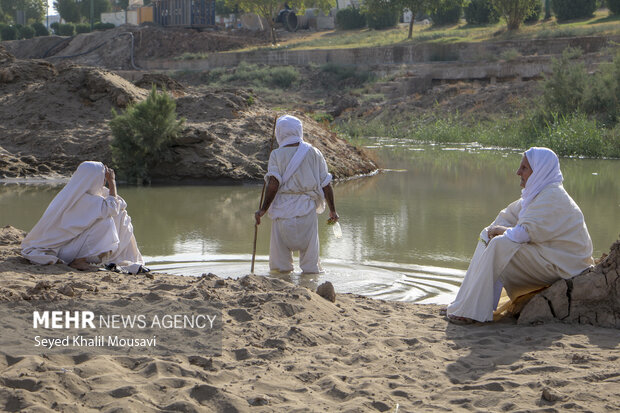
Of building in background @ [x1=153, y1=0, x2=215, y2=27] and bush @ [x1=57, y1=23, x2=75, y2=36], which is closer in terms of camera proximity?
building in background @ [x1=153, y1=0, x2=215, y2=27]

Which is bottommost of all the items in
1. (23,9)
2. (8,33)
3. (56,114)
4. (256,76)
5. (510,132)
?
(510,132)

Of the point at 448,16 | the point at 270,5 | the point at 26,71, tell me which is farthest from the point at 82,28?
the point at 26,71

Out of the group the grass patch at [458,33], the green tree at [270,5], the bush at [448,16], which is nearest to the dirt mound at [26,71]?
the grass patch at [458,33]

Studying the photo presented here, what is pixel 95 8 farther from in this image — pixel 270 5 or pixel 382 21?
pixel 382 21

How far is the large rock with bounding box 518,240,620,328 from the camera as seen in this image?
527 cm

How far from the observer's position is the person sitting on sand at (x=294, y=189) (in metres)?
7.03

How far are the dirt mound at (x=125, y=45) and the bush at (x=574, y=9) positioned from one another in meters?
19.0

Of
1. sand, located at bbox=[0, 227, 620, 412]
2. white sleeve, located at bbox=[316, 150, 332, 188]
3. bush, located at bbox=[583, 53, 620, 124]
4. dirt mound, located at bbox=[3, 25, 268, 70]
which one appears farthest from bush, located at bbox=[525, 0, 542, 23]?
sand, located at bbox=[0, 227, 620, 412]

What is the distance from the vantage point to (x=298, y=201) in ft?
23.3

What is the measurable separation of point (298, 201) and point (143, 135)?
8.21 m

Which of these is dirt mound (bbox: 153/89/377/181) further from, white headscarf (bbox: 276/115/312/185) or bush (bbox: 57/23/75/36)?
bush (bbox: 57/23/75/36)

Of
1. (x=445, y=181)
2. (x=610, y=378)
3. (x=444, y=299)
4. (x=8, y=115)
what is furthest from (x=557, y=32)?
(x=610, y=378)

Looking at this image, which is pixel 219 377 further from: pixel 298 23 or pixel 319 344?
pixel 298 23

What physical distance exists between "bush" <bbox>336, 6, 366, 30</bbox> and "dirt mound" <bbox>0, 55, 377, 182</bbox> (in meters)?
39.1
